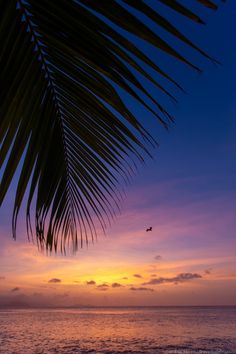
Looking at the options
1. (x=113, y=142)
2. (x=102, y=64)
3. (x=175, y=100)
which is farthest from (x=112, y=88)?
(x=113, y=142)

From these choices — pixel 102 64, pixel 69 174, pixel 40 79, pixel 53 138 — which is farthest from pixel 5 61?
pixel 69 174

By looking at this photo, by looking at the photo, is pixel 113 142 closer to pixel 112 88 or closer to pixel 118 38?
pixel 112 88

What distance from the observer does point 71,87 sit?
1.13m

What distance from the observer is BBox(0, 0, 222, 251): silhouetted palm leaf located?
830 mm

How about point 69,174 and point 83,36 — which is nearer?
point 83,36

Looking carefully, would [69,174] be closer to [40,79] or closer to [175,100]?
[40,79]

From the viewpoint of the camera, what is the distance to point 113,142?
1329mm

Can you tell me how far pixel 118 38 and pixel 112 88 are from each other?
0.18 m

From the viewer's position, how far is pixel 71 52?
0.96 meters

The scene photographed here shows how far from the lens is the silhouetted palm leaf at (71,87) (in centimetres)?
83

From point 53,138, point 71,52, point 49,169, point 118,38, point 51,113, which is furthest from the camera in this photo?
point 49,169

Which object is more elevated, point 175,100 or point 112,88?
point 112,88

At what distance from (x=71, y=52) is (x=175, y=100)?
31cm

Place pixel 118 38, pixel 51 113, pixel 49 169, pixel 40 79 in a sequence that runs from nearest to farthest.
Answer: pixel 118 38 < pixel 40 79 < pixel 51 113 < pixel 49 169
